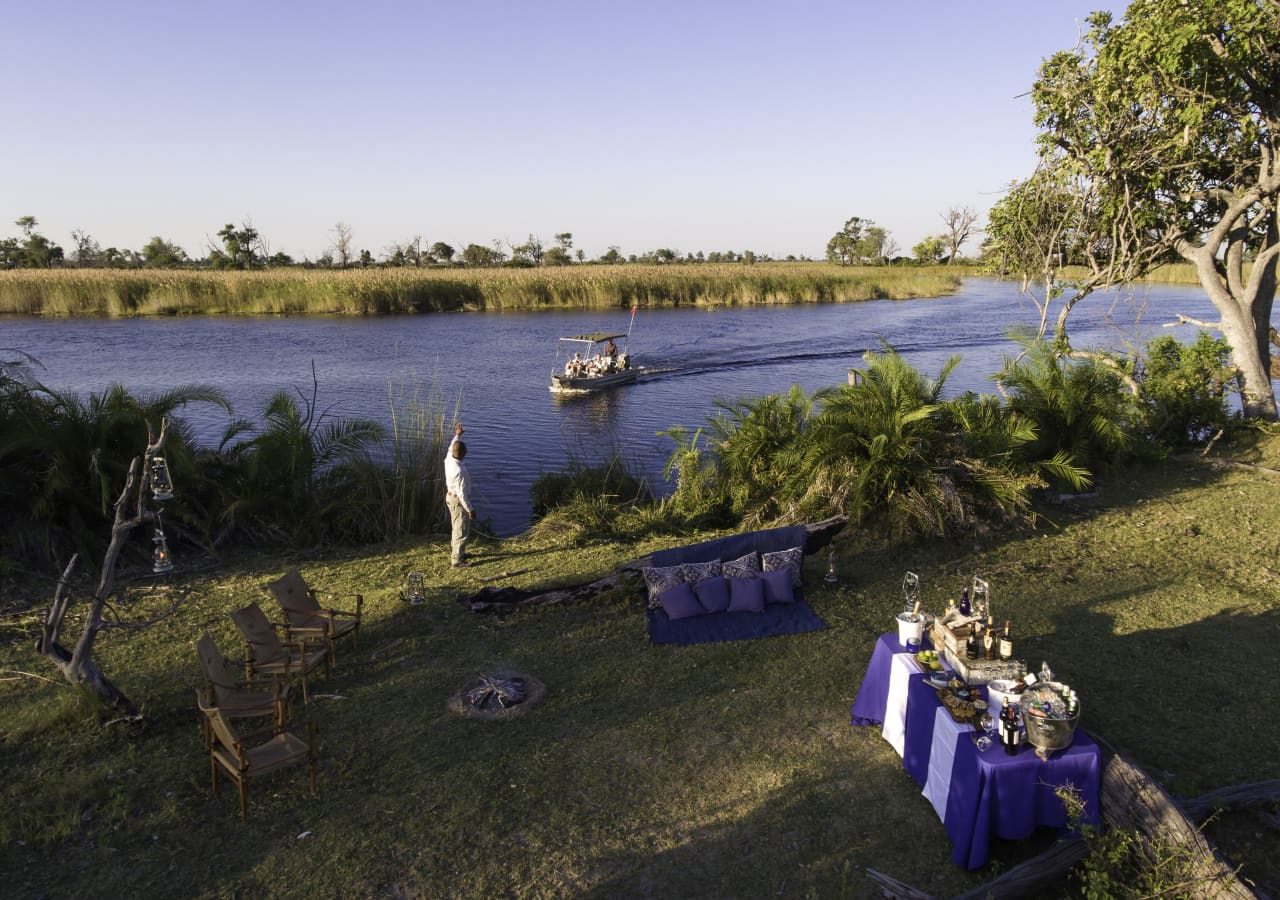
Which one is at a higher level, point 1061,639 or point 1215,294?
point 1215,294

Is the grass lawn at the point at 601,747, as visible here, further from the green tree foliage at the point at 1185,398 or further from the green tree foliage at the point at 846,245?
the green tree foliage at the point at 846,245

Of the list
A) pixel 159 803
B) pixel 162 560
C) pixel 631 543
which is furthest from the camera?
pixel 631 543

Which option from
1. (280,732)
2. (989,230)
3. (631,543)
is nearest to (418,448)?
(631,543)

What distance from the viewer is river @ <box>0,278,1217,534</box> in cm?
1991

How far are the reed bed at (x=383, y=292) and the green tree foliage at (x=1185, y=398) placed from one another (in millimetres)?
37577

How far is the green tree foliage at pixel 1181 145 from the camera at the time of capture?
11.9m

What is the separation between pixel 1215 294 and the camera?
14016mm

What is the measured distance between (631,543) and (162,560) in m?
5.70

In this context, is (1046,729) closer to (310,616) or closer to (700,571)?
(700,571)

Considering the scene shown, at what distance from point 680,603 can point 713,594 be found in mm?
372

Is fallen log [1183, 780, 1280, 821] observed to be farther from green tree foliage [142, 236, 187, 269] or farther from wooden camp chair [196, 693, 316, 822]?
green tree foliage [142, 236, 187, 269]

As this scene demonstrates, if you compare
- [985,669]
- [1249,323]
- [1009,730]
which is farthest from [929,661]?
[1249,323]

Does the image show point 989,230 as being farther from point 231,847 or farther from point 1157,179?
point 231,847

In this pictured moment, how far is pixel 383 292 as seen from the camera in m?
46.9
